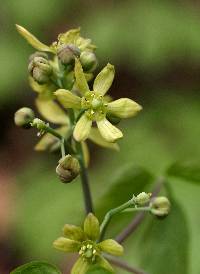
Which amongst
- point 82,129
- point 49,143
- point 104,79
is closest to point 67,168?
point 82,129

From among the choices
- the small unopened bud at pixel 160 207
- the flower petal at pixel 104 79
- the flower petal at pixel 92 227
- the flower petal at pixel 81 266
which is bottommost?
the flower petal at pixel 81 266

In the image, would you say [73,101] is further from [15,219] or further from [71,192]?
[15,219]

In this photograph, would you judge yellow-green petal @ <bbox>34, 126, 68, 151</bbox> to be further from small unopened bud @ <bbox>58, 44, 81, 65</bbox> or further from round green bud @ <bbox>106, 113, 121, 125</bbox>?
small unopened bud @ <bbox>58, 44, 81, 65</bbox>

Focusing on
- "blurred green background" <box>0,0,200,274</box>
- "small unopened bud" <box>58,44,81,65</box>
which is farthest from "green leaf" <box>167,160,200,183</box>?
"blurred green background" <box>0,0,200,274</box>

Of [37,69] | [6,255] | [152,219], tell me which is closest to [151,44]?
[6,255]

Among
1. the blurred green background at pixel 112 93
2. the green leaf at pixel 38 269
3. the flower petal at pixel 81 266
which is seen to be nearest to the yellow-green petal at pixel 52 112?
the flower petal at pixel 81 266

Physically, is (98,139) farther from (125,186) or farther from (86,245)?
(86,245)

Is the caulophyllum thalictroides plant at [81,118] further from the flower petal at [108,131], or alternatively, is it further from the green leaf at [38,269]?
the green leaf at [38,269]
